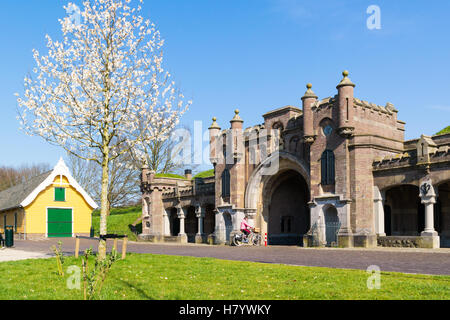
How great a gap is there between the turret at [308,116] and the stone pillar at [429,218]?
7.39 m

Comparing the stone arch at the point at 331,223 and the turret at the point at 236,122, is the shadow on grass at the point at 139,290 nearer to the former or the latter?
the stone arch at the point at 331,223

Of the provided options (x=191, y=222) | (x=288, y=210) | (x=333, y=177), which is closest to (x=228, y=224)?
(x=288, y=210)

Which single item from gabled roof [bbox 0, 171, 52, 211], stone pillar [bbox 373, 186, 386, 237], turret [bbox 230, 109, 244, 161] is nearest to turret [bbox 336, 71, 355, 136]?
stone pillar [bbox 373, 186, 386, 237]

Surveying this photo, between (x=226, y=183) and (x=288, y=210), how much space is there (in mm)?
5207

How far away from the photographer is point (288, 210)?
117 ft

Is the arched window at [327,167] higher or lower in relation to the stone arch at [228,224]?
higher

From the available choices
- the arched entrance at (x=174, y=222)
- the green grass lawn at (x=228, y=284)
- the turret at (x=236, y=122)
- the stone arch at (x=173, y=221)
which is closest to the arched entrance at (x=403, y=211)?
the turret at (x=236, y=122)

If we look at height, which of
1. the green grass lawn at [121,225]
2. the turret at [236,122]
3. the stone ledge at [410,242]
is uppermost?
the turret at [236,122]

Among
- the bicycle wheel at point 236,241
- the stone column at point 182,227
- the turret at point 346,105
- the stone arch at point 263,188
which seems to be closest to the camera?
the turret at point 346,105

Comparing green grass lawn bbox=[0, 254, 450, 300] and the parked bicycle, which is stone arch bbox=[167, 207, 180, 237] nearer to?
the parked bicycle

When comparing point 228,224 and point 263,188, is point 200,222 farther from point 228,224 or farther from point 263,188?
point 263,188

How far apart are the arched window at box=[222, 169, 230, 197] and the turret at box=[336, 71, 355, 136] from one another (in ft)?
35.0

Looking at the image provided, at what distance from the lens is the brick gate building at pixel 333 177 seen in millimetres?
25562

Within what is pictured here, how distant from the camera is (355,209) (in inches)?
1051
